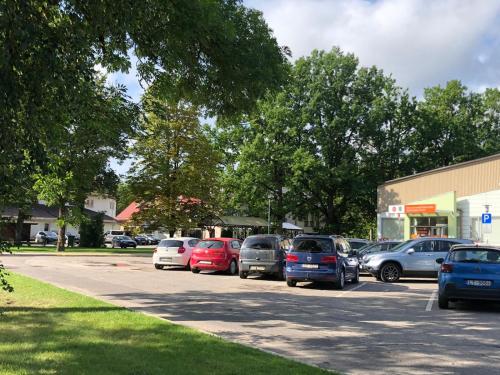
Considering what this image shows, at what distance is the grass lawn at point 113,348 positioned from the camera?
634 centimetres

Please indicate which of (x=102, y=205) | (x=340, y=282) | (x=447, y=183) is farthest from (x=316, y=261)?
(x=102, y=205)

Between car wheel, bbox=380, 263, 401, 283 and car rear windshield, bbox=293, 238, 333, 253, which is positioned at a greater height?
car rear windshield, bbox=293, 238, 333, 253

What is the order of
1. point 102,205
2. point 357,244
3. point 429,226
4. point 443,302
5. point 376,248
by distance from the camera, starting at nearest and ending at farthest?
point 443,302 → point 376,248 → point 357,244 → point 429,226 → point 102,205

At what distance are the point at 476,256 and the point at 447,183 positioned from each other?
29.2 m

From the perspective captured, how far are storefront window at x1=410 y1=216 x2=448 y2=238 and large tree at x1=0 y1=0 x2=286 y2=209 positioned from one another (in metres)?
33.0

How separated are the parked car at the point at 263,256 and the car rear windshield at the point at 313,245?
→ 299 cm

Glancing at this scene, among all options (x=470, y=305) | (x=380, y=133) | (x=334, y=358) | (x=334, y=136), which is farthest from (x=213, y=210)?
(x=334, y=358)

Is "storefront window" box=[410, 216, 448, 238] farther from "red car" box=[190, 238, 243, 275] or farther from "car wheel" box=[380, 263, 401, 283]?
"red car" box=[190, 238, 243, 275]

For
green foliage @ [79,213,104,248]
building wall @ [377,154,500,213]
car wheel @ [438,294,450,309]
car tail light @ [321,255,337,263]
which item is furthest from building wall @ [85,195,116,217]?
car wheel @ [438,294,450,309]

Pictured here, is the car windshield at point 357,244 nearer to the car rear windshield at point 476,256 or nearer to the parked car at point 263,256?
the parked car at point 263,256

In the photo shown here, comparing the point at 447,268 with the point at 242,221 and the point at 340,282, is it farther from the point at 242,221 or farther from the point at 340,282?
the point at 242,221

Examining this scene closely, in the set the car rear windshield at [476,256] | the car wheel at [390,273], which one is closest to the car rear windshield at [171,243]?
the car wheel at [390,273]

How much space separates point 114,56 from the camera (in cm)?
938

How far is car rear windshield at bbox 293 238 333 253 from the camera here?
17.4 m
